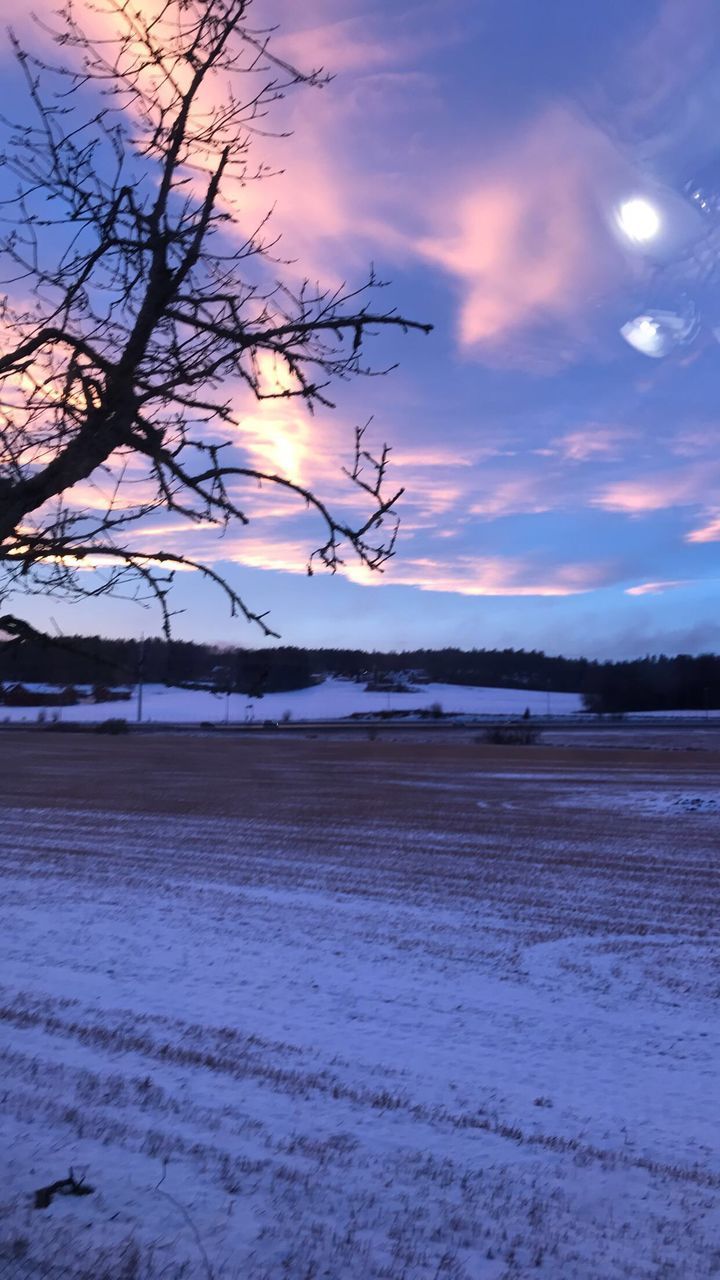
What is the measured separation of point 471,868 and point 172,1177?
14252mm

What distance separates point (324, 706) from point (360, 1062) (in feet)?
433

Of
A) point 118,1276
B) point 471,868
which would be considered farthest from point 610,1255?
point 471,868

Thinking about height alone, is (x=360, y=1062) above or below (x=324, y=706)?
below

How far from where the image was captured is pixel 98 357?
4289 mm

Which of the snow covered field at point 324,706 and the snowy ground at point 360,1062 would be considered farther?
the snow covered field at point 324,706

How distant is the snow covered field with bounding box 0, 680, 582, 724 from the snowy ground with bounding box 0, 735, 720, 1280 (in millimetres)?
102125

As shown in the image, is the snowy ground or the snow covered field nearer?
the snowy ground

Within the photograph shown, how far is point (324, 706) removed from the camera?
→ 140500 mm

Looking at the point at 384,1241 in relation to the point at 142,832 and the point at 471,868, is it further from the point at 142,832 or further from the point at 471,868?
the point at 142,832

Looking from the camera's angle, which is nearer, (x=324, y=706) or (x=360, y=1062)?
(x=360, y=1062)

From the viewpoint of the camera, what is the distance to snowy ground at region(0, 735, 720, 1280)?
5.52 metres

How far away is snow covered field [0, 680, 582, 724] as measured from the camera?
412 ft

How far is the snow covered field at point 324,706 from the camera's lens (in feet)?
412

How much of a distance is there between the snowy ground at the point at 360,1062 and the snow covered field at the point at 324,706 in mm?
102125
